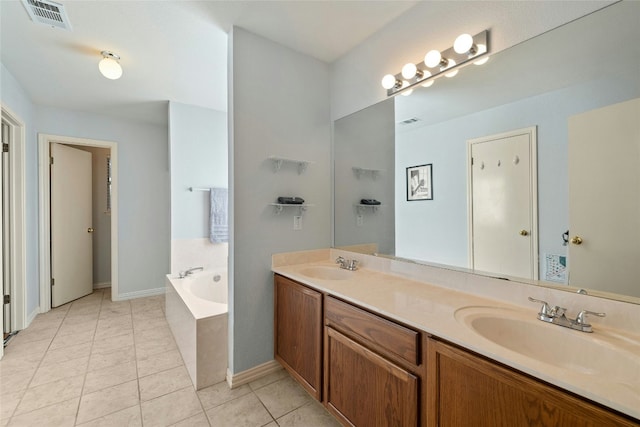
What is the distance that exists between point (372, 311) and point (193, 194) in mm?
2712

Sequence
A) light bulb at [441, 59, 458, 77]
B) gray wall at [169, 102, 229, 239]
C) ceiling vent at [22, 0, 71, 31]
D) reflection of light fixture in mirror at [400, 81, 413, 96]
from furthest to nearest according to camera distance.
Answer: gray wall at [169, 102, 229, 239] < reflection of light fixture in mirror at [400, 81, 413, 96] < ceiling vent at [22, 0, 71, 31] < light bulb at [441, 59, 458, 77]

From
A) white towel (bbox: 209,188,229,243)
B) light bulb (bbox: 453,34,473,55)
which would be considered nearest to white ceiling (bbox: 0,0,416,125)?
light bulb (bbox: 453,34,473,55)

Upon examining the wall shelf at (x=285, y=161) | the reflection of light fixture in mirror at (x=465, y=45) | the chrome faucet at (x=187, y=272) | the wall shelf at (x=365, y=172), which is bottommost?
the chrome faucet at (x=187, y=272)

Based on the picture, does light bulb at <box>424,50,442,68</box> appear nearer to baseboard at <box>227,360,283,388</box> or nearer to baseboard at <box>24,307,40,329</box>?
baseboard at <box>227,360,283,388</box>

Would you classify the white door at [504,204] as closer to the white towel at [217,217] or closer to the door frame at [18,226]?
the white towel at [217,217]

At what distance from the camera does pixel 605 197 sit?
1.02m

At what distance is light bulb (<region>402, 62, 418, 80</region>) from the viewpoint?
161cm

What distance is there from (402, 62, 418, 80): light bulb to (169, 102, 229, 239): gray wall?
94.3 inches

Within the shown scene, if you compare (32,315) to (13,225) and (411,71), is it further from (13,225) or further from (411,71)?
(411,71)

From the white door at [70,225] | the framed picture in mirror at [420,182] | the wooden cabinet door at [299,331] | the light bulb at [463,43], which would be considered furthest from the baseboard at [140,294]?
the light bulb at [463,43]

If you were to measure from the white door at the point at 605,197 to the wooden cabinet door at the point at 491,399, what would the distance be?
0.61m

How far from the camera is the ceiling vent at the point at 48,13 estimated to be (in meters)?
1.58

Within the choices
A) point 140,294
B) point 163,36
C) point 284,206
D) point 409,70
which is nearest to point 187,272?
point 140,294

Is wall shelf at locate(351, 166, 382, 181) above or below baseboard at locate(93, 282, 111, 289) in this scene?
above
